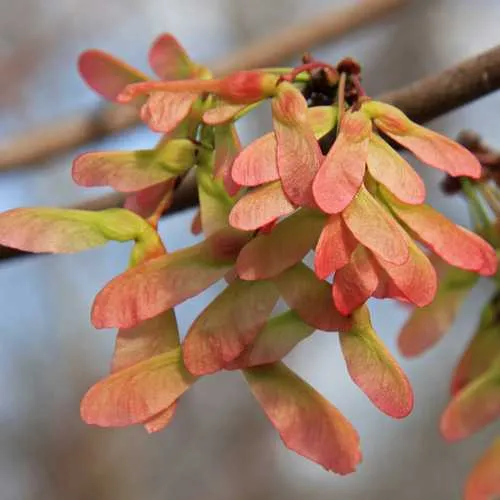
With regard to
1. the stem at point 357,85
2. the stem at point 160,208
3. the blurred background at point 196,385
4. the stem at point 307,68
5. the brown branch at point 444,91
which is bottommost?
the blurred background at point 196,385

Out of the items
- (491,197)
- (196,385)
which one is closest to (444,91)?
(491,197)

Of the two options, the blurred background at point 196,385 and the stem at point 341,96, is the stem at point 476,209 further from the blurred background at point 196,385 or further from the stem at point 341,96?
the blurred background at point 196,385

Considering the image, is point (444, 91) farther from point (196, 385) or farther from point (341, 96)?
point (196, 385)

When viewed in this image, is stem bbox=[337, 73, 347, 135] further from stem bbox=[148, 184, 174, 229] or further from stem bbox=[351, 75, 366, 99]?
stem bbox=[148, 184, 174, 229]

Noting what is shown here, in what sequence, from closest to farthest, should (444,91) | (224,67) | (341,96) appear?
(341,96) < (444,91) < (224,67)

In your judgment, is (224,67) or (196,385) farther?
(196,385)

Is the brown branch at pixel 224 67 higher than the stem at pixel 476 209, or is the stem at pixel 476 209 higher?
the brown branch at pixel 224 67

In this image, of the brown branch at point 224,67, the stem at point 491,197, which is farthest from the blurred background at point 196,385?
the stem at point 491,197

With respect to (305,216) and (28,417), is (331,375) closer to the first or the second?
(28,417)
